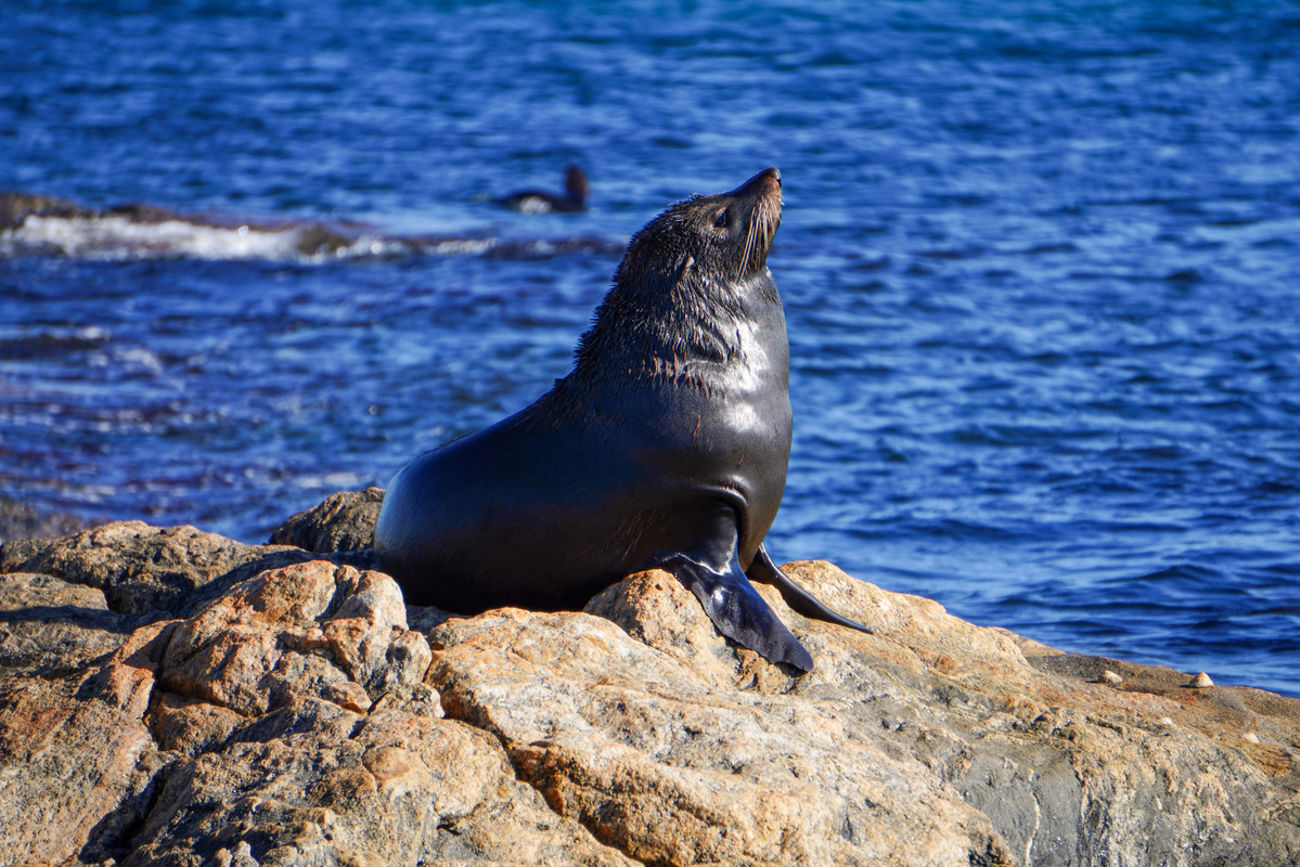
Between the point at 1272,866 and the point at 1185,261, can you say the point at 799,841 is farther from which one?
the point at 1185,261

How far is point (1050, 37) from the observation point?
28219 millimetres

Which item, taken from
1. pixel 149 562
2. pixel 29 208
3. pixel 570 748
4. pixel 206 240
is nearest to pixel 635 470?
pixel 570 748

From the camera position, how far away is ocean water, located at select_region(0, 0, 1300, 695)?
9.16 meters

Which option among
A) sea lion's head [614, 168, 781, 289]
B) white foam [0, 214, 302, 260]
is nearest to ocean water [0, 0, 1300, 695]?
white foam [0, 214, 302, 260]

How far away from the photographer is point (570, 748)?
354 centimetres

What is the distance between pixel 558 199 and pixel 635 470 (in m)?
14.8

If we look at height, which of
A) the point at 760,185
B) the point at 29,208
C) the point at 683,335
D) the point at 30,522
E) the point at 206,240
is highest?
the point at 760,185

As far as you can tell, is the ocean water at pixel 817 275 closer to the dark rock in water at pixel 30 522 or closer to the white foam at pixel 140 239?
the white foam at pixel 140 239

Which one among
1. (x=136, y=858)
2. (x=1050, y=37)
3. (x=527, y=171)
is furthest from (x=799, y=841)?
(x=1050, y=37)

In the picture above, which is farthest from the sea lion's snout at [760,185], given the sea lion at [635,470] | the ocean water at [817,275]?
the ocean water at [817,275]

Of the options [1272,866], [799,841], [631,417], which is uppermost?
[631,417]

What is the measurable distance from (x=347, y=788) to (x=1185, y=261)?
13.3m

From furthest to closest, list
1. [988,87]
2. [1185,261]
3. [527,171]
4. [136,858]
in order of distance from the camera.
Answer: [988,87]
[527,171]
[1185,261]
[136,858]

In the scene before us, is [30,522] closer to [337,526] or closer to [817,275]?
[337,526]
